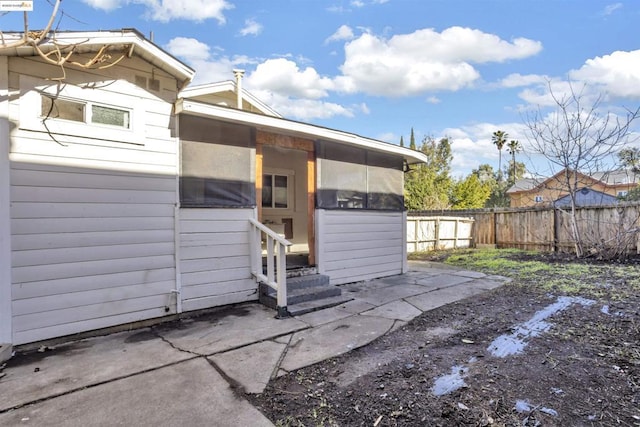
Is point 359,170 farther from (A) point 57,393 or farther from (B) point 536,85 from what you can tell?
(B) point 536,85

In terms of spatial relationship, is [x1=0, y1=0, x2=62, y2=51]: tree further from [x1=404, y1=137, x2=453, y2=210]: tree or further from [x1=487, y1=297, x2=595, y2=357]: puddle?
[x1=404, y1=137, x2=453, y2=210]: tree

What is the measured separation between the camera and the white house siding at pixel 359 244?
5.45 m

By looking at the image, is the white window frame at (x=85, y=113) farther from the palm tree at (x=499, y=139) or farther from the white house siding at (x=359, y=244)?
the palm tree at (x=499, y=139)

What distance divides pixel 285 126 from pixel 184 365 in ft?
11.0

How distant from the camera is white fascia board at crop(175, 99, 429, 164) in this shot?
393 cm

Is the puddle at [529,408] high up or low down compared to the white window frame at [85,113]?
down

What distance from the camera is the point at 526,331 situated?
3416mm

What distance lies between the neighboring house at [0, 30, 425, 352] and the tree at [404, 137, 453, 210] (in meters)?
12.4

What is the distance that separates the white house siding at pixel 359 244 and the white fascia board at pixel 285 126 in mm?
1246

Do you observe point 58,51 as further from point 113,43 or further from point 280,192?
point 280,192

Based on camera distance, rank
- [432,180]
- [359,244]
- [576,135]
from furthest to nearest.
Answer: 1. [432,180]
2. [576,135]
3. [359,244]

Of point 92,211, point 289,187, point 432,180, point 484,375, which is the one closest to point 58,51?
point 92,211

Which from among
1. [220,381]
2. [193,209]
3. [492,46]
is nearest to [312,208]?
[193,209]

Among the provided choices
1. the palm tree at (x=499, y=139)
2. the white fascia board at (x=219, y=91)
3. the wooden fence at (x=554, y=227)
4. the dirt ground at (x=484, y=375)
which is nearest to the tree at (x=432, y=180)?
the wooden fence at (x=554, y=227)
